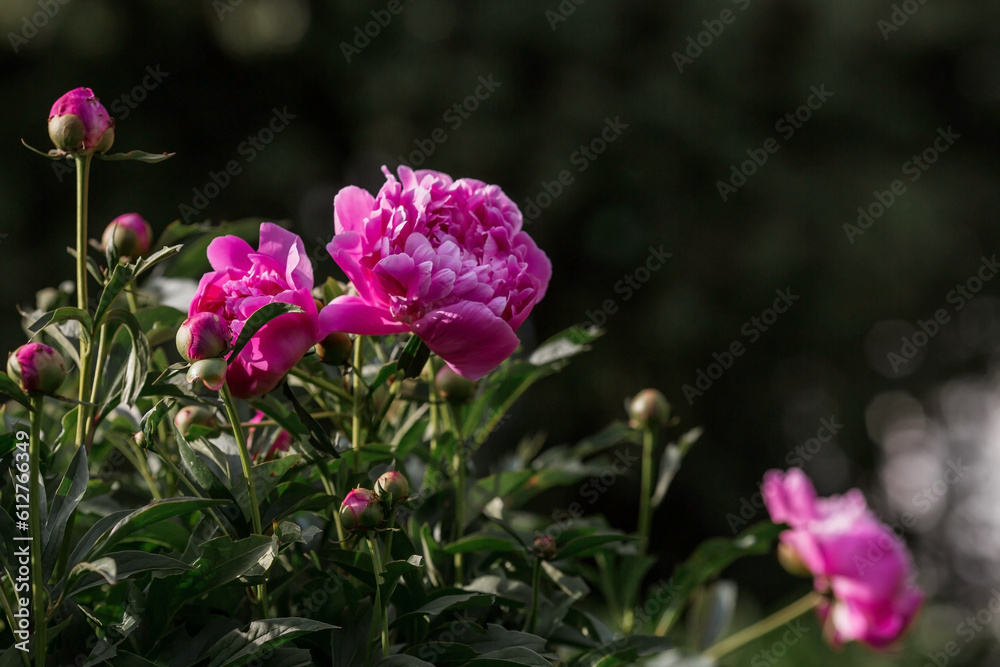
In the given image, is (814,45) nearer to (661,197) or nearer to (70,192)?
(661,197)

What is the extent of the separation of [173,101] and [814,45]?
2.66m

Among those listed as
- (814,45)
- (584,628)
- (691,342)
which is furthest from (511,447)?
(584,628)

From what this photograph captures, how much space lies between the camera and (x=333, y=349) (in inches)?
18.1

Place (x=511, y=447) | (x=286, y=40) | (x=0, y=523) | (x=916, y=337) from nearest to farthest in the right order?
(x=0, y=523) → (x=511, y=447) → (x=286, y=40) → (x=916, y=337)

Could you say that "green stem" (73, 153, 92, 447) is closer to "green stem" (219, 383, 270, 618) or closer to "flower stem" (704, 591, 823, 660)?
"green stem" (219, 383, 270, 618)

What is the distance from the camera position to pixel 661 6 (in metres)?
3.76

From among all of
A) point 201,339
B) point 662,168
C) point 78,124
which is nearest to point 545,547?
point 201,339

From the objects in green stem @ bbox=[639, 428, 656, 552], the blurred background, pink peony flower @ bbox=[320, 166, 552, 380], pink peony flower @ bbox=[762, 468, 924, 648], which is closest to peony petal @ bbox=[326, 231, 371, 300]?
pink peony flower @ bbox=[320, 166, 552, 380]

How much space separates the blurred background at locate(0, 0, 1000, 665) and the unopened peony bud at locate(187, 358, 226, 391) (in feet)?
9.85

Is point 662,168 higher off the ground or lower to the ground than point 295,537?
lower

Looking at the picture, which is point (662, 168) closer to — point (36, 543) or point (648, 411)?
point (648, 411)

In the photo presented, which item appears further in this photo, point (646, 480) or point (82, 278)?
point (646, 480)

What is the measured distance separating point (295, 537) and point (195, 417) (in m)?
0.14

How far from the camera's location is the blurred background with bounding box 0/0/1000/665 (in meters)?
3.47
